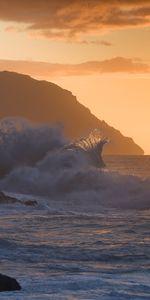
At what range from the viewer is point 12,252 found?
1981cm

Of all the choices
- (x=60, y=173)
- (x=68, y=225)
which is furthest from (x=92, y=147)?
(x=68, y=225)

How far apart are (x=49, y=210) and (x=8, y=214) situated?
3272 mm

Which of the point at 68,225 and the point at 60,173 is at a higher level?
the point at 60,173

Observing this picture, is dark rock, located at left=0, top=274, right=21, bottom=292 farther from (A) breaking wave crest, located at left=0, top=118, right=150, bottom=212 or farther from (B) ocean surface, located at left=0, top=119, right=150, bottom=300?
(A) breaking wave crest, located at left=0, top=118, right=150, bottom=212

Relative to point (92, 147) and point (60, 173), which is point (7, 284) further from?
point (92, 147)

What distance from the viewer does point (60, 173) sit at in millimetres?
49469

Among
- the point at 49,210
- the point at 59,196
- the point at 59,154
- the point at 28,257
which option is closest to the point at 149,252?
the point at 28,257

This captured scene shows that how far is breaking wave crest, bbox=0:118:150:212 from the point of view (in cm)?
4188

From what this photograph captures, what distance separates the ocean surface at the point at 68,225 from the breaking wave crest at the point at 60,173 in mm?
61

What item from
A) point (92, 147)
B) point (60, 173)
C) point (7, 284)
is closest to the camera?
point (7, 284)

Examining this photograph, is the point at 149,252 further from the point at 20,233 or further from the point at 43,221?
the point at 43,221

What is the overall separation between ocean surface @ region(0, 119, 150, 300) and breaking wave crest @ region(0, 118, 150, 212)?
6 centimetres

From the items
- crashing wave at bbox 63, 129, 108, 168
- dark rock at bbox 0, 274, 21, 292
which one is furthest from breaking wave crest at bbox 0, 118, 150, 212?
dark rock at bbox 0, 274, 21, 292

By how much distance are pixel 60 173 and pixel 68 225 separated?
22684mm
